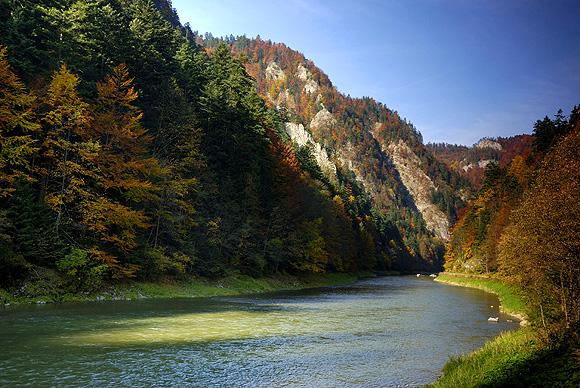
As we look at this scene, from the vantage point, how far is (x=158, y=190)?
48.9 meters

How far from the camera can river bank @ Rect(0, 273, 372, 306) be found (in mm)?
34844

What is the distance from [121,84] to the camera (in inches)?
1828

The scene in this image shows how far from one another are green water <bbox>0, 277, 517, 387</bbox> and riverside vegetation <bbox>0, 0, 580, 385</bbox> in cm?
399

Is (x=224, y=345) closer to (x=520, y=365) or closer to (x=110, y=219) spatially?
(x=520, y=365)

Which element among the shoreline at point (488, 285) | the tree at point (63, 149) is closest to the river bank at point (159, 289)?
the tree at point (63, 149)

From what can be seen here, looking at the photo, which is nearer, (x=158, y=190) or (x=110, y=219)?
(x=110, y=219)

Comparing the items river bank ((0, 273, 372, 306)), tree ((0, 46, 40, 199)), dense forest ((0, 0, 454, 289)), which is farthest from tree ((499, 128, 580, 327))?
tree ((0, 46, 40, 199))

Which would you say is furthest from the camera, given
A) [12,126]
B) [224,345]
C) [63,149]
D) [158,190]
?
[158,190]

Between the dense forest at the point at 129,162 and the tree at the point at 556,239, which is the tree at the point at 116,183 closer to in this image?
the dense forest at the point at 129,162

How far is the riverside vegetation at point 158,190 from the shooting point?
21969mm

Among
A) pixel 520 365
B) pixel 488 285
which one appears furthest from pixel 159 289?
pixel 488 285

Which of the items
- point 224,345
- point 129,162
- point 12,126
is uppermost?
point 12,126

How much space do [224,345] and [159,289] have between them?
26.1 meters

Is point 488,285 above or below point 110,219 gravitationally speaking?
below
